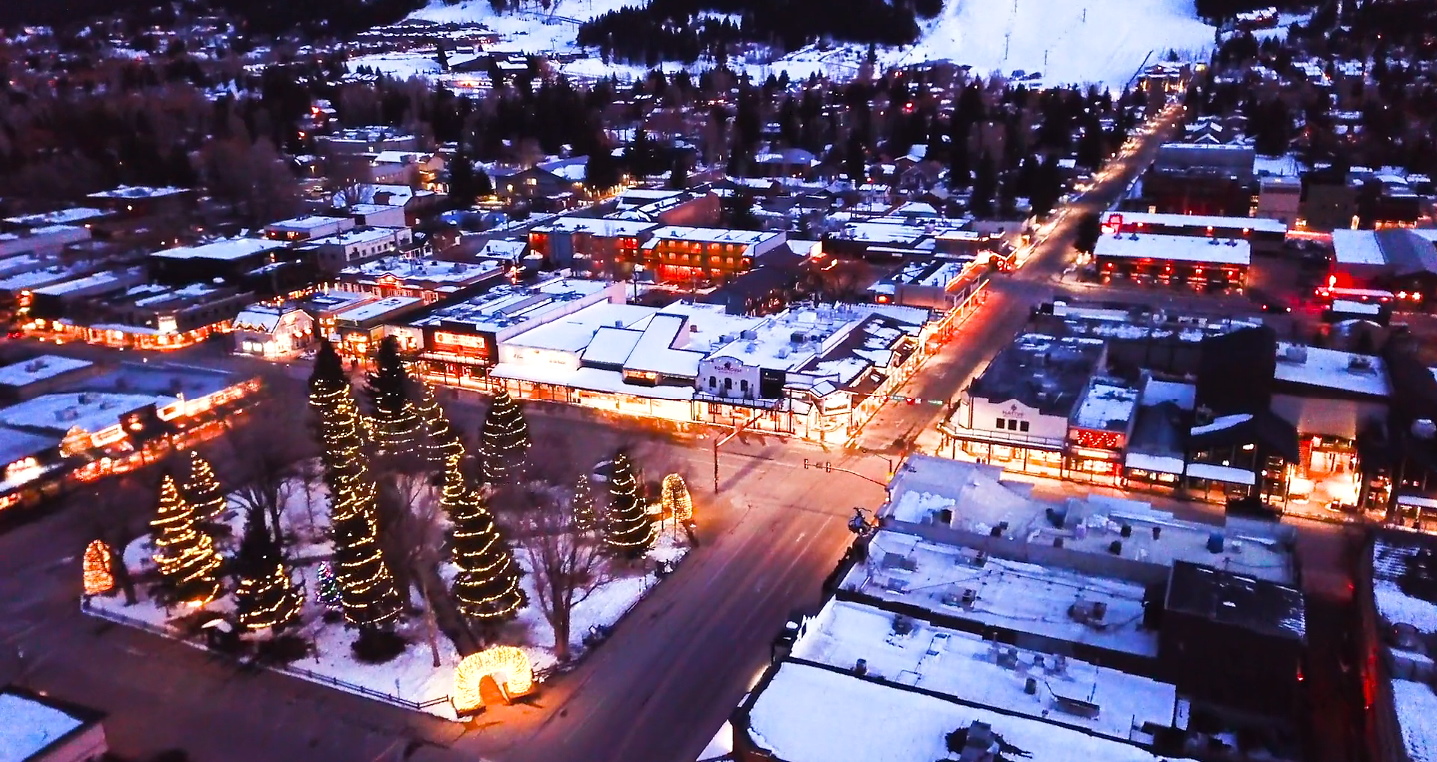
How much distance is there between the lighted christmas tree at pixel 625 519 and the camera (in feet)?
54.2

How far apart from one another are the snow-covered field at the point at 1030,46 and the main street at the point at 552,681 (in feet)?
256

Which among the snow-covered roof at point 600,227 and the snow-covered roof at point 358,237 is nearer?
the snow-covered roof at point 358,237

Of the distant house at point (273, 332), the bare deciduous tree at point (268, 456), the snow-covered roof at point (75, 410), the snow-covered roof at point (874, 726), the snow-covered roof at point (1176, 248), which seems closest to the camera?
the snow-covered roof at point (874, 726)

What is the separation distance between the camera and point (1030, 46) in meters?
95.0

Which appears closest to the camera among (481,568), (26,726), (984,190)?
(26,726)

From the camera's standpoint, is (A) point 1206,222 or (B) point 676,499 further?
(A) point 1206,222

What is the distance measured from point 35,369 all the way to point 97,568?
441 inches

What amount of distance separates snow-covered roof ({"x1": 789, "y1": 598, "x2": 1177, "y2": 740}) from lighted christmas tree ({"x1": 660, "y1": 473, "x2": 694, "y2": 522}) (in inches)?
212

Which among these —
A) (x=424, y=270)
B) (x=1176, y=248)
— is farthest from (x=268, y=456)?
(x=1176, y=248)

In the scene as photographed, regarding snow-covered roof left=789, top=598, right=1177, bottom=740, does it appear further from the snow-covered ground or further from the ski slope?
the ski slope

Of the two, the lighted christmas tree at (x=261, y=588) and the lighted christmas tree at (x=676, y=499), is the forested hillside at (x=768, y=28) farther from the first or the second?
the lighted christmas tree at (x=261, y=588)

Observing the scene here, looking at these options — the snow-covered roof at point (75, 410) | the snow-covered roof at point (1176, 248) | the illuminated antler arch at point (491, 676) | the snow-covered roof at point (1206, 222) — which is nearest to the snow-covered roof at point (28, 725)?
the illuminated antler arch at point (491, 676)

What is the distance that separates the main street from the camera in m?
12.6

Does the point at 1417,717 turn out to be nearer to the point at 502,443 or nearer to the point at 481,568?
the point at 481,568
